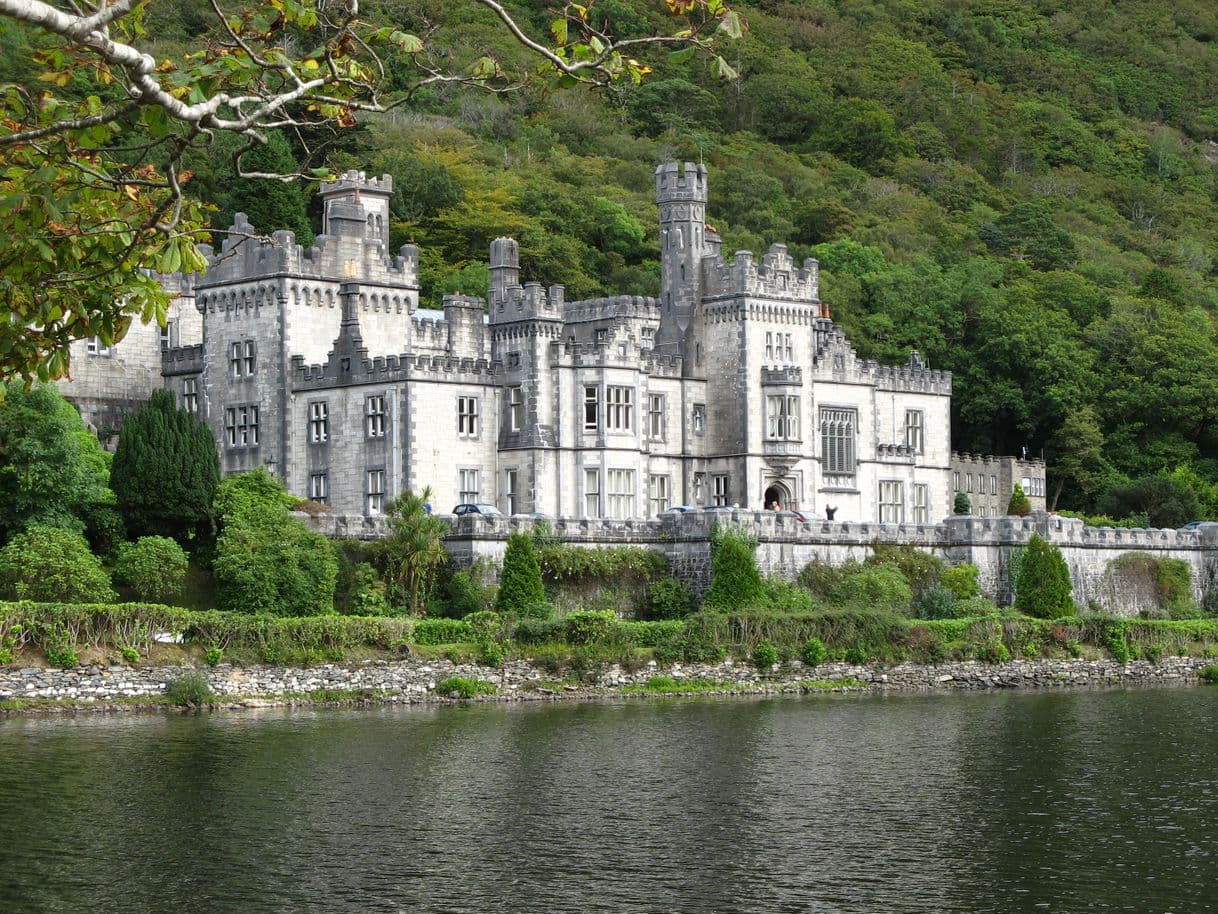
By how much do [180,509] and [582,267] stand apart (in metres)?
49.3

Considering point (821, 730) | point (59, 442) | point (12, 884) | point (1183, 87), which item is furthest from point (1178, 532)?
point (1183, 87)

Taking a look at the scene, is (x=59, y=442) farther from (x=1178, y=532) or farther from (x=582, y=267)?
(x=582, y=267)

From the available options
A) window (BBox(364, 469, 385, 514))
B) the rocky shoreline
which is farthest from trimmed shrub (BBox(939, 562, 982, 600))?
window (BBox(364, 469, 385, 514))

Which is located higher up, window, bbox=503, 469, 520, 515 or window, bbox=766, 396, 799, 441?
window, bbox=766, 396, 799, 441

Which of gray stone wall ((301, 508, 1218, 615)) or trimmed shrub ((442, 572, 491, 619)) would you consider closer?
trimmed shrub ((442, 572, 491, 619))

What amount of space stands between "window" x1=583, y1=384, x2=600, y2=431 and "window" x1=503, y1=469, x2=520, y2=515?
9.60ft

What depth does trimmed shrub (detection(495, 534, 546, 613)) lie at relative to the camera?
208 feet

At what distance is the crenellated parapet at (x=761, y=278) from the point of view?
79.2 meters

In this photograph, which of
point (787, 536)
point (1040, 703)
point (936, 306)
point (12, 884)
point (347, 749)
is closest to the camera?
point (12, 884)

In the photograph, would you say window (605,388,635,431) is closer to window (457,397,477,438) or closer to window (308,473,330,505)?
window (457,397,477,438)

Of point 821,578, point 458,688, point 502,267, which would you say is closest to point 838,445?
point 821,578

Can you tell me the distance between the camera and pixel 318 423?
74062 mm

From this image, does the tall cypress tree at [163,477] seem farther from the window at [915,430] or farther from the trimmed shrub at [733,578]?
the window at [915,430]

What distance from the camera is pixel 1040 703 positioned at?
60938 millimetres
